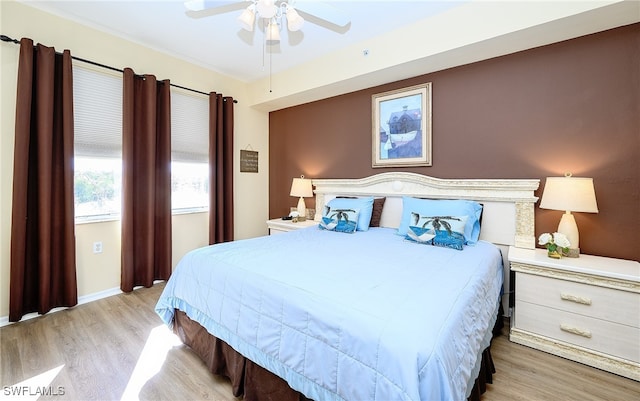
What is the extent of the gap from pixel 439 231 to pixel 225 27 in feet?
9.13

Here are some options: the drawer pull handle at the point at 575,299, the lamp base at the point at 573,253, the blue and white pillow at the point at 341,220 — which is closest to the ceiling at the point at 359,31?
the blue and white pillow at the point at 341,220

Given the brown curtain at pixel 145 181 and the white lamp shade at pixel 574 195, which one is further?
the brown curtain at pixel 145 181

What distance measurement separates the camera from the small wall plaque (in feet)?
13.6

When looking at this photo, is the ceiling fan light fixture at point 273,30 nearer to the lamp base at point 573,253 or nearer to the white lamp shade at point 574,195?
the white lamp shade at point 574,195

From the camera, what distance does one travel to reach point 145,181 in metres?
3.02

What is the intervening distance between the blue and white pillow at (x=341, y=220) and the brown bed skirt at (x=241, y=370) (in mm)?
1496

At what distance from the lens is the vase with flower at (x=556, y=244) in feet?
6.54

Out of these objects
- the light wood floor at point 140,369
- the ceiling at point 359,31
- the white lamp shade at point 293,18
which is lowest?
the light wood floor at point 140,369

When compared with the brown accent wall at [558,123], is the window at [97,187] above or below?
below

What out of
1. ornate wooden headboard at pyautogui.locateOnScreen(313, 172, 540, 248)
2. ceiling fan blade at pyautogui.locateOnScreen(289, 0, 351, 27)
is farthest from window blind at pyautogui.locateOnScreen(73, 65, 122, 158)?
ornate wooden headboard at pyautogui.locateOnScreen(313, 172, 540, 248)

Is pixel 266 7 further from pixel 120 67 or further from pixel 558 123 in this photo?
pixel 558 123

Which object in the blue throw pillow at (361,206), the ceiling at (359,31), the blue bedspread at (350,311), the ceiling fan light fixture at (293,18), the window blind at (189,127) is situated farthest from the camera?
the window blind at (189,127)

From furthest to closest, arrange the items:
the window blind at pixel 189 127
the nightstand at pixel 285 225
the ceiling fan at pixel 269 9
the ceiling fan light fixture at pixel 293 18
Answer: the nightstand at pixel 285 225 < the window blind at pixel 189 127 < the ceiling fan light fixture at pixel 293 18 < the ceiling fan at pixel 269 9

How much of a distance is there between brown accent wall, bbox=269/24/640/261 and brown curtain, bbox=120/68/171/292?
255 cm
